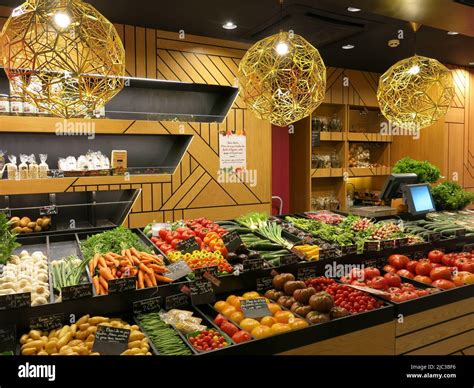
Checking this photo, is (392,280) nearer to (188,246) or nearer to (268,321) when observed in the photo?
(268,321)

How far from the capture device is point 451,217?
4277 millimetres

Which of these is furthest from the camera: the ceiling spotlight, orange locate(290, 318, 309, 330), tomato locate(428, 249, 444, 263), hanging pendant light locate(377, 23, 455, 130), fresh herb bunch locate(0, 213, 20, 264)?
hanging pendant light locate(377, 23, 455, 130)

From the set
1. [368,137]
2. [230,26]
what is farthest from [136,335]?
[368,137]

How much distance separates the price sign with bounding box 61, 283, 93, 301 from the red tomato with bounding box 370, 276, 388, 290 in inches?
70.5

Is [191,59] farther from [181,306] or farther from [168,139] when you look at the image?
[181,306]

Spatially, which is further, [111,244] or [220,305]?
[111,244]

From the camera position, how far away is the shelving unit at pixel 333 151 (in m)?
7.55

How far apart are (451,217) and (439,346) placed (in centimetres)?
192

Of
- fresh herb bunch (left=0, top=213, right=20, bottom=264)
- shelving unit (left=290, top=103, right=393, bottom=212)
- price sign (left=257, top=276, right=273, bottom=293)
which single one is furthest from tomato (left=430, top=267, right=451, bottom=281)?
shelving unit (left=290, top=103, right=393, bottom=212)

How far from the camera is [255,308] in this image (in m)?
2.38

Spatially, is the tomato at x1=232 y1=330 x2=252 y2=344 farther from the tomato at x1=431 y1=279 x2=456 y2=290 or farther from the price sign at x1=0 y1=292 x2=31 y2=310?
the tomato at x1=431 y1=279 x2=456 y2=290

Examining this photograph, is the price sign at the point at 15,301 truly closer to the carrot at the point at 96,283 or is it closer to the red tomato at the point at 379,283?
the carrot at the point at 96,283

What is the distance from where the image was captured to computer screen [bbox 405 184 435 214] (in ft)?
13.7

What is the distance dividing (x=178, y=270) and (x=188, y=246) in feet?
1.41
